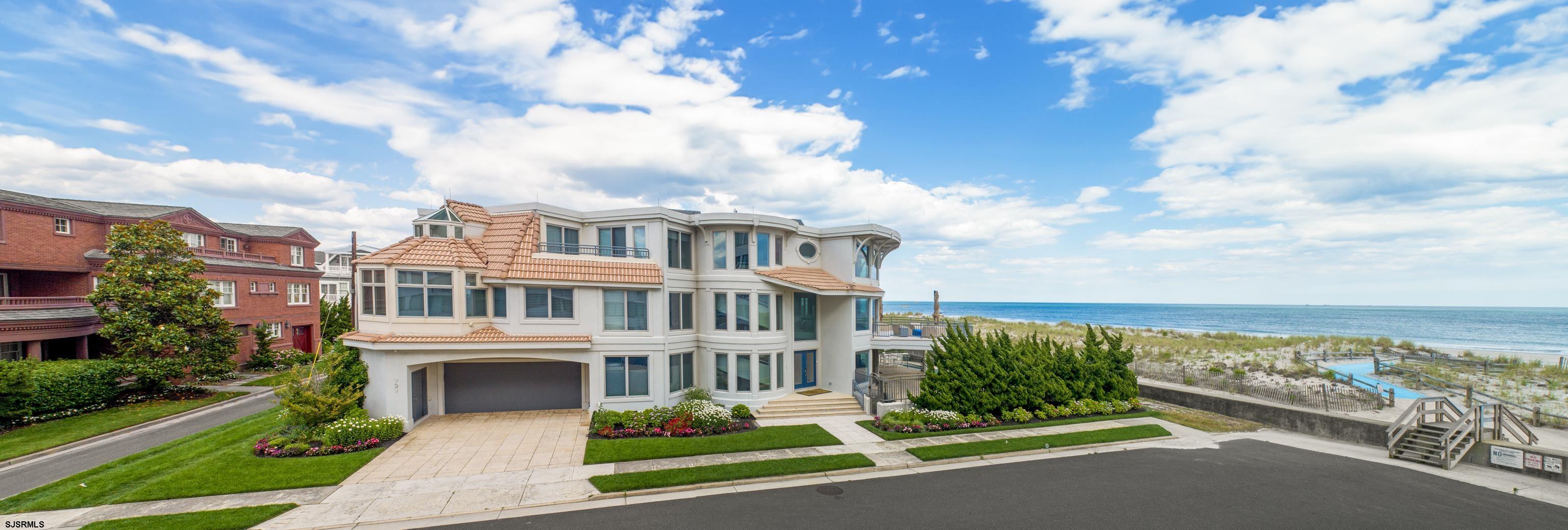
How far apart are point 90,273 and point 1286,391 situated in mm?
54579

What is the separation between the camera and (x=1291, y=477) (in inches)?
548

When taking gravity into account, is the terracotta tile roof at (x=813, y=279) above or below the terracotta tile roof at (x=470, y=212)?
below

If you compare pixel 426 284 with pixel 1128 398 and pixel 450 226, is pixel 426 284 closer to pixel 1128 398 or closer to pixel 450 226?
pixel 450 226

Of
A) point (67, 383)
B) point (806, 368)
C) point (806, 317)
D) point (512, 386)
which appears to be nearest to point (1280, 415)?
point (806, 368)

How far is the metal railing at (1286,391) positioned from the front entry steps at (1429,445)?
301 cm

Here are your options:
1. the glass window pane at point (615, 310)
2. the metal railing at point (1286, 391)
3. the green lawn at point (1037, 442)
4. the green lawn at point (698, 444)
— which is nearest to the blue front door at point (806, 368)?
the green lawn at point (698, 444)

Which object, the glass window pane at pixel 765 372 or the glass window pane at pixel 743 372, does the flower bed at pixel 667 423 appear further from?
the glass window pane at pixel 765 372

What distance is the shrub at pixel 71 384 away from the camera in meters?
19.2

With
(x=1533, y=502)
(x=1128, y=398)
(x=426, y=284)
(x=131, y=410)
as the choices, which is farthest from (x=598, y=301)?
(x=1533, y=502)

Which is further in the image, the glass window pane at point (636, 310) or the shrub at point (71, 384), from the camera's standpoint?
the glass window pane at point (636, 310)

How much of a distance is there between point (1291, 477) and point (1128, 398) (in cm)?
807

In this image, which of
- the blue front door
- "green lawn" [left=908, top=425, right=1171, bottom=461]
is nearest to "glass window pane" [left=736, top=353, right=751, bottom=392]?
the blue front door

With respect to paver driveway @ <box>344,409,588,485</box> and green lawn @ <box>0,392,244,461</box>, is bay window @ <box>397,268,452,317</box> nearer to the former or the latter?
paver driveway @ <box>344,409,588,485</box>

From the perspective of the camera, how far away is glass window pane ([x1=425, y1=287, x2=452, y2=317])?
18844mm
